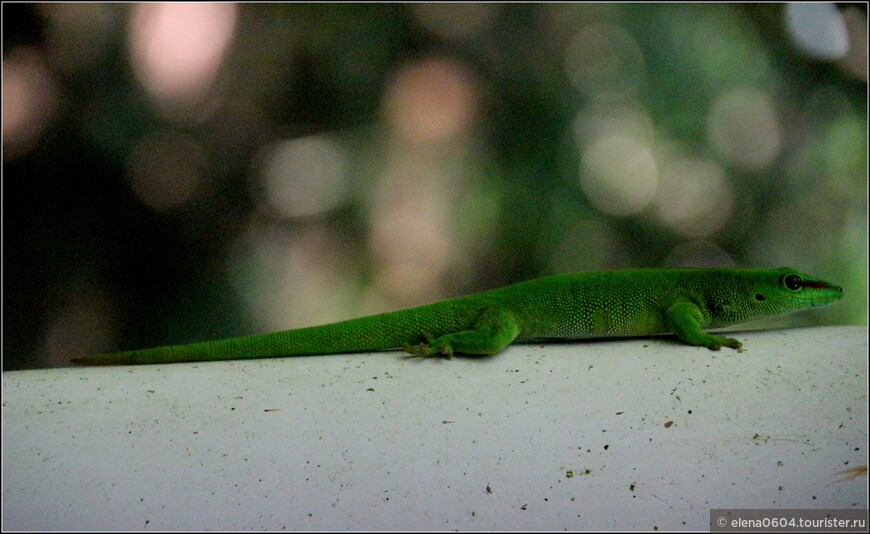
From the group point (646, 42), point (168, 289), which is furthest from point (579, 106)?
point (168, 289)

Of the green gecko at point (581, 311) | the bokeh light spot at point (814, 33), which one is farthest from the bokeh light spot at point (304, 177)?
the bokeh light spot at point (814, 33)

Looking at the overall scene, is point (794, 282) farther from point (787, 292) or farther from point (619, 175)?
point (619, 175)

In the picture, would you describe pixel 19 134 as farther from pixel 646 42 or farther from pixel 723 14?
pixel 723 14

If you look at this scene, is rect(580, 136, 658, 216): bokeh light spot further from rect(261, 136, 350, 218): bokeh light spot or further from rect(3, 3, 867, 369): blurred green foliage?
rect(261, 136, 350, 218): bokeh light spot

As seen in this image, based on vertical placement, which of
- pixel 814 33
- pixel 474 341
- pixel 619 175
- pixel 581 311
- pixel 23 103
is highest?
Answer: pixel 814 33

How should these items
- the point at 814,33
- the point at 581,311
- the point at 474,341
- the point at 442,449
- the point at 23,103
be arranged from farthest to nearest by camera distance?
the point at 814,33 < the point at 23,103 < the point at 581,311 < the point at 474,341 < the point at 442,449

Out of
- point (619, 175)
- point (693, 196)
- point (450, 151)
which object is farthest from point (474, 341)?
point (693, 196)

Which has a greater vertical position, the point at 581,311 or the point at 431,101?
the point at 431,101

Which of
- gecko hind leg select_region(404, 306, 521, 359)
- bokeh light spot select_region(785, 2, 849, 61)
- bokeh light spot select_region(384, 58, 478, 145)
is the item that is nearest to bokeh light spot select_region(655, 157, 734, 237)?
bokeh light spot select_region(785, 2, 849, 61)
